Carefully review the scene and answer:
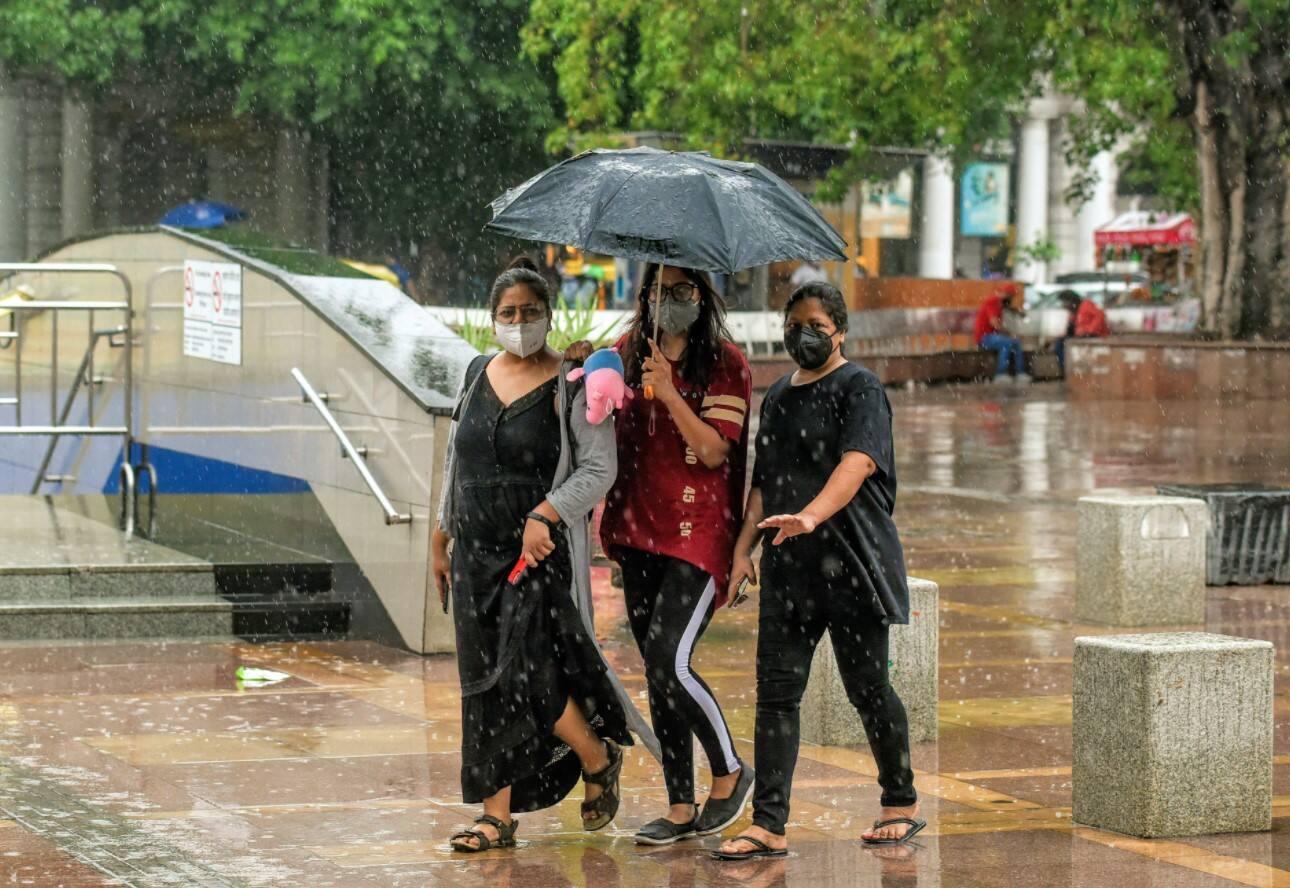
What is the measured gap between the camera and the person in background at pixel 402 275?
3722 centimetres

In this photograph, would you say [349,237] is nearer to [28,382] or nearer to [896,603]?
[28,382]

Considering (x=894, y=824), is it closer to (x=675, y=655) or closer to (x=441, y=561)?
(x=675, y=655)

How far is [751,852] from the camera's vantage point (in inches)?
241

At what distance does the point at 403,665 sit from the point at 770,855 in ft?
13.4

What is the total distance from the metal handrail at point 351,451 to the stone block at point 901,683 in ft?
9.76

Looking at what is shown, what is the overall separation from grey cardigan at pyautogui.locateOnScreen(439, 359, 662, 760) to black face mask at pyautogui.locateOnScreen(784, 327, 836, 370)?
0.58 metres

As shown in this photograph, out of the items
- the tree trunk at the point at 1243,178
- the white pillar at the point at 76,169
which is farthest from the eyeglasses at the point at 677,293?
the white pillar at the point at 76,169

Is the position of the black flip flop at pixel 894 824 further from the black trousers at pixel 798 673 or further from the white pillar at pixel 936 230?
the white pillar at pixel 936 230

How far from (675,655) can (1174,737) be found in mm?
1620

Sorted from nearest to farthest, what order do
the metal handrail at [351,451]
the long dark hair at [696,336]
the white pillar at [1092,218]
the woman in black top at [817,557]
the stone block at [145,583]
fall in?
the woman in black top at [817,557]
the long dark hair at [696,336]
the metal handrail at [351,451]
the stone block at [145,583]
the white pillar at [1092,218]

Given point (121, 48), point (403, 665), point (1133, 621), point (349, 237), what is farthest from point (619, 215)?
point (349, 237)

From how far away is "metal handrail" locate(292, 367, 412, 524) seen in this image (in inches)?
411

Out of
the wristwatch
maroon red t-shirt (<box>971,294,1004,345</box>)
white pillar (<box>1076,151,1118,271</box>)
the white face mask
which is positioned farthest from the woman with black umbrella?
white pillar (<box>1076,151,1118,271</box>)

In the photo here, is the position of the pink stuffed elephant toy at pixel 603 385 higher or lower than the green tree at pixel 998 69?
lower
